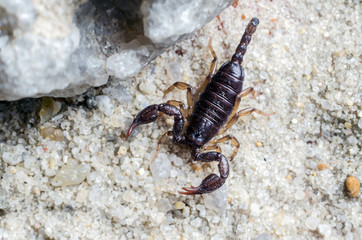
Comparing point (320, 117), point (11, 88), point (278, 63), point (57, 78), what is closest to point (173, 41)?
point (57, 78)

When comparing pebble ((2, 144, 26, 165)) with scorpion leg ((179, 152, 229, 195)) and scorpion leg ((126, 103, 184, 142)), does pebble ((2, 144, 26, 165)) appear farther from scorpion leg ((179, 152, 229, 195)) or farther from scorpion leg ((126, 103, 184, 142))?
scorpion leg ((179, 152, 229, 195))

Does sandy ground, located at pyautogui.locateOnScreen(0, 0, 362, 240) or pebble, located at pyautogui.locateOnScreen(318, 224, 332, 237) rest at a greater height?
sandy ground, located at pyautogui.locateOnScreen(0, 0, 362, 240)

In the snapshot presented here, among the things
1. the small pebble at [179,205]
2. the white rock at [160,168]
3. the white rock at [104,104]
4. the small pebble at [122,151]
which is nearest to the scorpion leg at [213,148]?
the white rock at [160,168]

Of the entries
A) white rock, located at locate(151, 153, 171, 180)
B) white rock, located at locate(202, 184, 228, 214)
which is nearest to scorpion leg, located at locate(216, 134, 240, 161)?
white rock, located at locate(202, 184, 228, 214)

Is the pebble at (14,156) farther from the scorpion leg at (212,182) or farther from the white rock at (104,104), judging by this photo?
the scorpion leg at (212,182)

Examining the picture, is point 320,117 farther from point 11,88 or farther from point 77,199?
point 11,88

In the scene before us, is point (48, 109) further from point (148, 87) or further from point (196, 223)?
point (196, 223)
